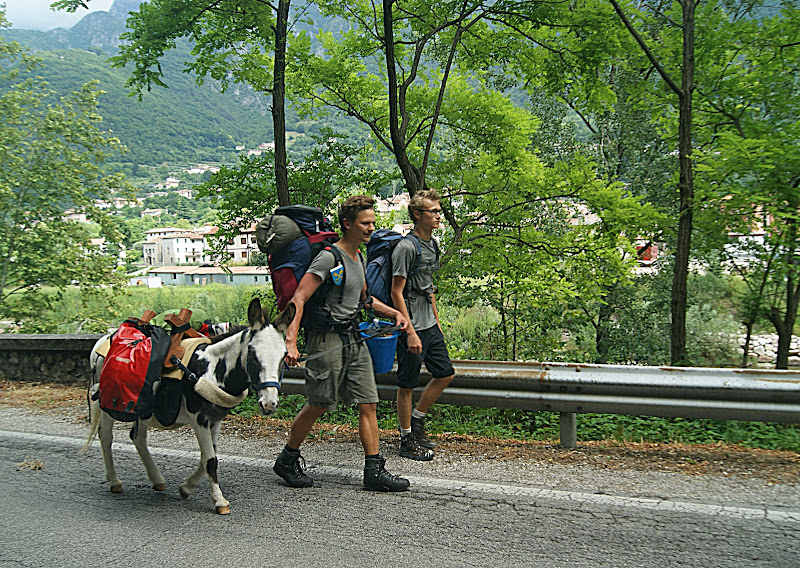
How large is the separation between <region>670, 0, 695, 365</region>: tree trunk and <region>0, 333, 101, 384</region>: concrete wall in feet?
25.8

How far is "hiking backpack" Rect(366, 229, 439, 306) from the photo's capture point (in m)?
5.13

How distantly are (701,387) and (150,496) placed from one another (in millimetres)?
4265

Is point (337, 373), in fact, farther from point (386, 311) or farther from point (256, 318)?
point (256, 318)

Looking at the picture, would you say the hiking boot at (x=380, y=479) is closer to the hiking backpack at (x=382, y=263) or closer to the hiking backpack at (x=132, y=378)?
the hiking backpack at (x=382, y=263)

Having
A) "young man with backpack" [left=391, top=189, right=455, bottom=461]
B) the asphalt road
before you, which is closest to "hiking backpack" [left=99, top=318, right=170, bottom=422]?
the asphalt road

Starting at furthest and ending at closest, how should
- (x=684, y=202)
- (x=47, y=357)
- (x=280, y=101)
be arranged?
(x=280, y=101) → (x=47, y=357) → (x=684, y=202)

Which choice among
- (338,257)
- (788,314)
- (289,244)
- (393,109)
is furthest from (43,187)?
(788,314)

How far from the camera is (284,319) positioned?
4020mm

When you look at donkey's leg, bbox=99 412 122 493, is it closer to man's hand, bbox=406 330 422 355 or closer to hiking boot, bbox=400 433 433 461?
hiking boot, bbox=400 433 433 461

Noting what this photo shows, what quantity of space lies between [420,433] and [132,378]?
2430mm

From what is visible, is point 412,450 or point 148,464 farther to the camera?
point 412,450

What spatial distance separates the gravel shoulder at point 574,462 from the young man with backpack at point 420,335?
246mm

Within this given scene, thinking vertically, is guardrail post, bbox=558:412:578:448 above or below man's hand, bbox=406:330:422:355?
below

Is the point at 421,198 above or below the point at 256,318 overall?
above
